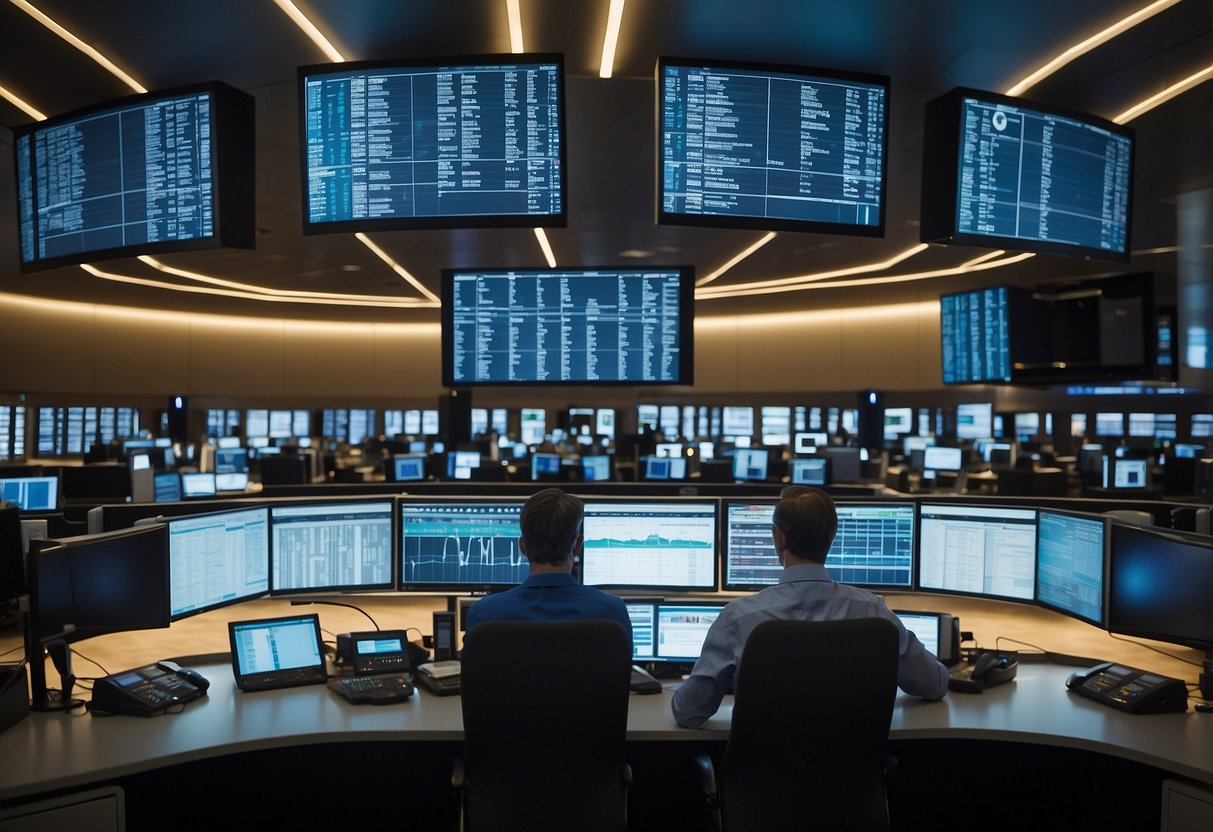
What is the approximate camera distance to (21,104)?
409cm

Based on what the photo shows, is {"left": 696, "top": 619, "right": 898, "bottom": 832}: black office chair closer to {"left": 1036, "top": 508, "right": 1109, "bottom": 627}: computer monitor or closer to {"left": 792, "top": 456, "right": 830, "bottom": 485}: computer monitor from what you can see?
{"left": 1036, "top": 508, "right": 1109, "bottom": 627}: computer monitor

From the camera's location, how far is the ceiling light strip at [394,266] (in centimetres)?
769

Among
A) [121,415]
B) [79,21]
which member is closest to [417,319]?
[121,415]

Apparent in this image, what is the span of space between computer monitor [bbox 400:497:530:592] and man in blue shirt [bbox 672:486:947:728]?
1043mm

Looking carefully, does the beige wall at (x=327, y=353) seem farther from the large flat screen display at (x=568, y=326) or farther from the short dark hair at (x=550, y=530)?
the short dark hair at (x=550, y=530)

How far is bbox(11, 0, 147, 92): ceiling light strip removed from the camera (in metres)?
3.14

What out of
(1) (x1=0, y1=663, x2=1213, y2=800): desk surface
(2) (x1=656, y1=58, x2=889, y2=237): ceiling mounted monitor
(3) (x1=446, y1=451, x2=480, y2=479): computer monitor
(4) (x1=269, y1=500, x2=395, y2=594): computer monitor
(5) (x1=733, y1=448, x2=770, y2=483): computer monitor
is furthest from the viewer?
(3) (x1=446, y1=451, x2=480, y2=479): computer monitor

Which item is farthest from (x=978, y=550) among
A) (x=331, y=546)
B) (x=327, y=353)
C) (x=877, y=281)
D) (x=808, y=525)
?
(x=327, y=353)

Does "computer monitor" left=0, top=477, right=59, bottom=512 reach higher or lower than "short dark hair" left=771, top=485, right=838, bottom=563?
lower

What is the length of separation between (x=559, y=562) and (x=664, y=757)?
113cm

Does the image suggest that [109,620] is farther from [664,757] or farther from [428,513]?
[664,757]

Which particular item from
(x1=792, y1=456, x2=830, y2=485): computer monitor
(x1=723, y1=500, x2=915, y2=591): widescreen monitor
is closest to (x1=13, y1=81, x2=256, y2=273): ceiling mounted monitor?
(x1=723, y1=500, x2=915, y2=591): widescreen monitor

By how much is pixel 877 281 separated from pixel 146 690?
9.39 meters

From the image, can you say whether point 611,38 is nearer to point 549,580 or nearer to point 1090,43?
point 1090,43
